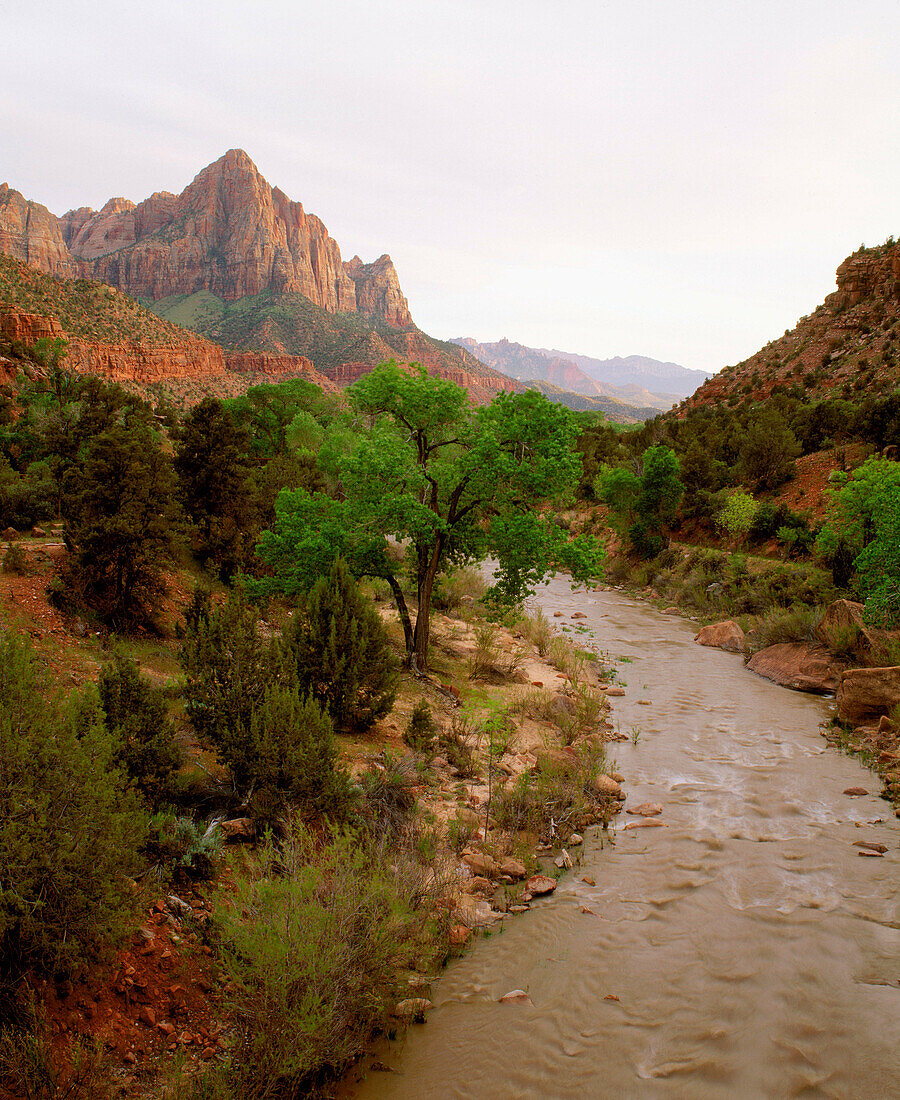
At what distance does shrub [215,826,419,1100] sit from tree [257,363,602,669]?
20.6ft

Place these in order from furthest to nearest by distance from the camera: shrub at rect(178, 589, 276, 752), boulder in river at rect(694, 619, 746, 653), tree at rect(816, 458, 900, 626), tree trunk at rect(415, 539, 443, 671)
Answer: boulder in river at rect(694, 619, 746, 653) → tree at rect(816, 458, 900, 626) → tree trunk at rect(415, 539, 443, 671) → shrub at rect(178, 589, 276, 752)

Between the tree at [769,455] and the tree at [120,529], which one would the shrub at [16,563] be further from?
the tree at [769,455]

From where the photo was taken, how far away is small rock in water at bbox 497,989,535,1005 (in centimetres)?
471

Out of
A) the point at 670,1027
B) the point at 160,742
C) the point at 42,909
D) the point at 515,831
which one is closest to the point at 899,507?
the point at 515,831

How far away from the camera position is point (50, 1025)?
10.5 ft

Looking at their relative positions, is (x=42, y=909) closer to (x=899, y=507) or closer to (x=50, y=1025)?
(x=50, y=1025)

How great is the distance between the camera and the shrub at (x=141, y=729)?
16.9 ft

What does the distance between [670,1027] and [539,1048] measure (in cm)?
109

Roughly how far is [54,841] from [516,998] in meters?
3.78

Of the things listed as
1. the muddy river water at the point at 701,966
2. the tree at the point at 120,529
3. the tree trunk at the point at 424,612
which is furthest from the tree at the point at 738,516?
the tree at the point at 120,529

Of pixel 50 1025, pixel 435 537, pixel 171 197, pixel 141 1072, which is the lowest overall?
pixel 141 1072

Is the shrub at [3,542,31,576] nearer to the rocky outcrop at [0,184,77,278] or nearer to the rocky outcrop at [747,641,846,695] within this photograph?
the rocky outcrop at [747,641,846,695]

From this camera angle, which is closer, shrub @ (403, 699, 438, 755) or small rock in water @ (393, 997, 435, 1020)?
small rock in water @ (393, 997, 435, 1020)

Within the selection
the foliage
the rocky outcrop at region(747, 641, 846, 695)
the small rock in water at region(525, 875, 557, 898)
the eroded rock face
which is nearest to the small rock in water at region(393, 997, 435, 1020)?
the small rock in water at region(525, 875, 557, 898)
